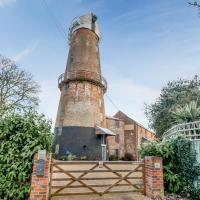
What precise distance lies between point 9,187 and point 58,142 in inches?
656

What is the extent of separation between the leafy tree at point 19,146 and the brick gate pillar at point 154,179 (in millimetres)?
3612

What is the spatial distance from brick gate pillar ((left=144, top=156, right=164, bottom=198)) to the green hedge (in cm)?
58

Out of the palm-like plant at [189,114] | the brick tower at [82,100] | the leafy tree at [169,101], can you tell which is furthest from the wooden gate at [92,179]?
the brick tower at [82,100]

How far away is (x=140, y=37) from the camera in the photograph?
12023mm

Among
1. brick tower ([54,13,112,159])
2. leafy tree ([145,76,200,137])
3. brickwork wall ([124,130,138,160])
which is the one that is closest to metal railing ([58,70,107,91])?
brick tower ([54,13,112,159])

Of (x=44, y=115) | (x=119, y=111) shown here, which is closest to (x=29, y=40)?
(x=44, y=115)

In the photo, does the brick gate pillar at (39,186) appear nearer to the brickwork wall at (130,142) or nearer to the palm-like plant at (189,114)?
the palm-like plant at (189,114)

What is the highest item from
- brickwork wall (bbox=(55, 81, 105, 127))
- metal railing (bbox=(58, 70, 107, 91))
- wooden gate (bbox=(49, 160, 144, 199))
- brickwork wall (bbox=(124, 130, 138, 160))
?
metal railing (bbox=(58, 70, 107, 91))

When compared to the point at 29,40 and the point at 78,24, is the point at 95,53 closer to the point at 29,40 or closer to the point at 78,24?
the point at 78,24

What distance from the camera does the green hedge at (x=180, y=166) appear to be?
6.49 m

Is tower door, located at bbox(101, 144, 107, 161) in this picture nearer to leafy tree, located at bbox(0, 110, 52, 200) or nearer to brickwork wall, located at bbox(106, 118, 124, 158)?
brickwork wall, located at bbox(106, 118, 124, 158)

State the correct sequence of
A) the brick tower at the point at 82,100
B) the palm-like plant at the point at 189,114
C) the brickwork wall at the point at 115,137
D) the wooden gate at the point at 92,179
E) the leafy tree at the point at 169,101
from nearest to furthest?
Answer: the wooden gate at the point at 92,179 < the palm-like plant at the point at 189,114 < the leafy tree at the point at 169,101 < the brick tower at the point at 82,100 < the brickwork wall at the point at 115,137

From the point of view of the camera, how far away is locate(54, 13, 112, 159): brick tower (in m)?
21.3

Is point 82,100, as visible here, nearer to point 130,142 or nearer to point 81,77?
point 81,77
